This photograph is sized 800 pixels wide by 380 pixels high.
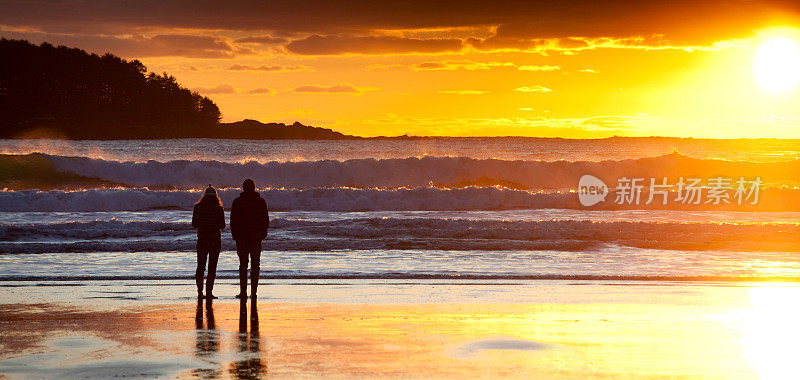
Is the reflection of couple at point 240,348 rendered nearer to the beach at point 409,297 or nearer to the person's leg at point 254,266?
the beach at point 409,297

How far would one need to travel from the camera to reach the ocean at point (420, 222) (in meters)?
19.7

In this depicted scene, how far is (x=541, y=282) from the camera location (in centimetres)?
1706

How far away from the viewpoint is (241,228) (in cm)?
1340

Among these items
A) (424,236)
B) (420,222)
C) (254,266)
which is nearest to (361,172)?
(420,222)

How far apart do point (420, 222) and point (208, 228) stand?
55.5 ft

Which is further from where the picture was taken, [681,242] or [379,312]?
[681,242]

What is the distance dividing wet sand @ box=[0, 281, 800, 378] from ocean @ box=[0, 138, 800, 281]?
261 cm

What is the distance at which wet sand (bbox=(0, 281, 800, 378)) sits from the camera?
30.5 feet

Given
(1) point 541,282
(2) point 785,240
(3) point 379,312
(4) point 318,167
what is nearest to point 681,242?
(2) point 785,240

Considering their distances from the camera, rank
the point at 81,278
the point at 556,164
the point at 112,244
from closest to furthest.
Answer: the point at 81,278, the point at 112,244, the point at 556,164

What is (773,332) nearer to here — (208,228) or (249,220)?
(249,220)

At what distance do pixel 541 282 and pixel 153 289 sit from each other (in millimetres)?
6897

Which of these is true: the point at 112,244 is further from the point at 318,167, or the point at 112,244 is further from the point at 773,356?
the point at 318,167

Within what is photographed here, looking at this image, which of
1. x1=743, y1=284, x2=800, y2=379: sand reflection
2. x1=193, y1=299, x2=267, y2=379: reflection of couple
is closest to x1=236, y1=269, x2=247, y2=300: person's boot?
x1=193, y1=299, x2=267, y2=379: reflection of couple
